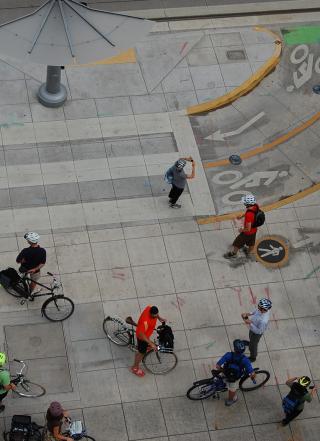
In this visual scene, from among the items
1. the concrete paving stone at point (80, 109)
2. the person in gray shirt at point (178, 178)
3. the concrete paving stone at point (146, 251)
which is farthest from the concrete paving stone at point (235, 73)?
the concrete paving stone at point (146, 251)

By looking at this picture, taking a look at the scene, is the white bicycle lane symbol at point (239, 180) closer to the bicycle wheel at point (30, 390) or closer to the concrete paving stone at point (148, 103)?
the concrete paving stone at point (148, 103)

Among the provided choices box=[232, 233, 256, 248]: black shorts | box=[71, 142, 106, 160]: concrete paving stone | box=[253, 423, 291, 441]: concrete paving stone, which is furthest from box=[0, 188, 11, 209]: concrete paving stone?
box=[253, 423, 291, 441]: concrete paving stone

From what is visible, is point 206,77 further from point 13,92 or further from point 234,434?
point 234,434

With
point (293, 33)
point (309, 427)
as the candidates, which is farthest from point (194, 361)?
point (293, 33)

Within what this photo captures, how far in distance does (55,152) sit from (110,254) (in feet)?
10.5

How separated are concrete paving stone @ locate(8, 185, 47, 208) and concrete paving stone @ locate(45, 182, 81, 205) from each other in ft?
0.46

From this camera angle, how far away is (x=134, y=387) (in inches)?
590

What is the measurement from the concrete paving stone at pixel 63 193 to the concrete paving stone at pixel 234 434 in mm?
6228

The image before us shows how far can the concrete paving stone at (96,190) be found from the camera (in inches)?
699

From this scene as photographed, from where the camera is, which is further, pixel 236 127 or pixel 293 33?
pixel 293 33

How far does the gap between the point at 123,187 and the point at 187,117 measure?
2.91 meters

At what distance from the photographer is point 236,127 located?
1970cm

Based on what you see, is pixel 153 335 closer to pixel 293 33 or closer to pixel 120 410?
pixel 120 410

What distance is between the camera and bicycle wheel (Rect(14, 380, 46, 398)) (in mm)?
A: 14469
